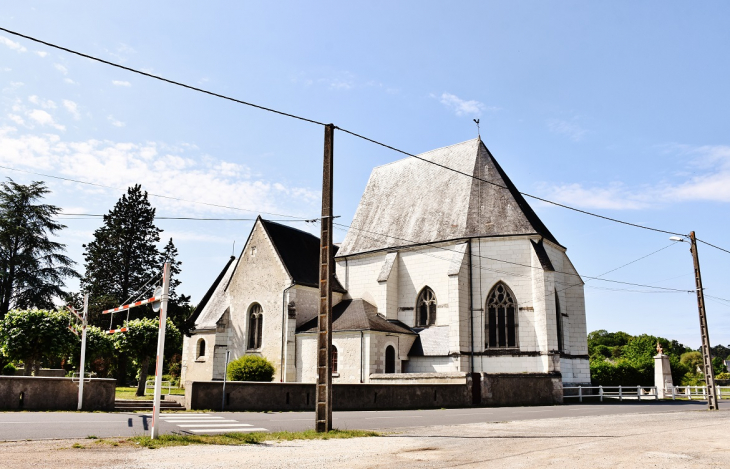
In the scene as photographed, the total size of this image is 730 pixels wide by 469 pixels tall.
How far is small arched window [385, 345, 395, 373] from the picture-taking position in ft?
94.0

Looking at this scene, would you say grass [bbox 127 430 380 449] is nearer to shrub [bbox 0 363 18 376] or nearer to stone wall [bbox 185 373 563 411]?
stone wall [bbox 185 373 563 411]

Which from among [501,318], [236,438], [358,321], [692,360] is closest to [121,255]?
[358,321]

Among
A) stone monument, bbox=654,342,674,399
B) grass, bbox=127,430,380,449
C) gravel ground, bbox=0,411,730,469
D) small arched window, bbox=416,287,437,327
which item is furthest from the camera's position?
stone monument, bbox=654,342,674,399

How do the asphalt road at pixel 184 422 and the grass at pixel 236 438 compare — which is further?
the asphalt road at pixel 184 422

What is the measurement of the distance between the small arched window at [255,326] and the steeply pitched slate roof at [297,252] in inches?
117

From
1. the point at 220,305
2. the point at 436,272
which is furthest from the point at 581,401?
the point at 220,305

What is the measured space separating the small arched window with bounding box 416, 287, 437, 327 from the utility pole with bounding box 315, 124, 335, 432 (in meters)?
18.1

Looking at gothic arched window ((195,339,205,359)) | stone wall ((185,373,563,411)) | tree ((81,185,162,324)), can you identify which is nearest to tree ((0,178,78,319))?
tree ((81,185,162,324))

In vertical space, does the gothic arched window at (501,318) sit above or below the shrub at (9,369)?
above

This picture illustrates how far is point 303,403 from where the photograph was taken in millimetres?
19562

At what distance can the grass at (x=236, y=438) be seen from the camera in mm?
9617

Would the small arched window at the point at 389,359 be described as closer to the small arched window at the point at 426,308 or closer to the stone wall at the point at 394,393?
the stone wall at the point at 394,393

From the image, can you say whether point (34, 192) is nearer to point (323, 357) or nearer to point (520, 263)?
point (520, 263)

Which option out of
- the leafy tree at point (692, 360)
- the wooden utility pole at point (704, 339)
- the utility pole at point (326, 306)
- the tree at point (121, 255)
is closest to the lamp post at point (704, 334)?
the wooden utility pole at point (704, 339)
